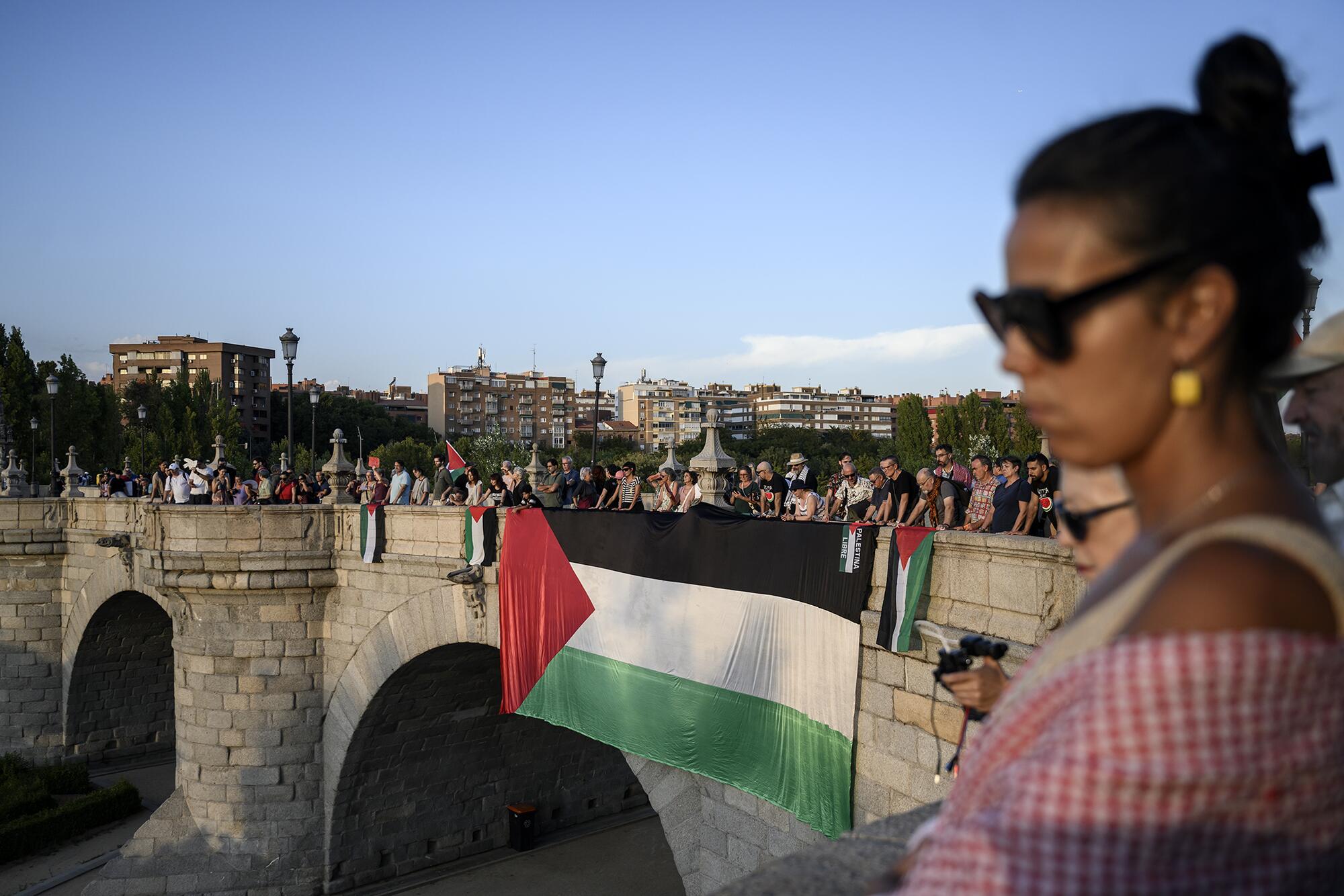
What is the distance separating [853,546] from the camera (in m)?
7.74

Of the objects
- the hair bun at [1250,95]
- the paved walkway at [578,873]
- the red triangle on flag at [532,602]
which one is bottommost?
the paved walkway at [578,873]

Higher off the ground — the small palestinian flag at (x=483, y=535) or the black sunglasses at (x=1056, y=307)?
the black sunglasses at (x=1056, y=307)

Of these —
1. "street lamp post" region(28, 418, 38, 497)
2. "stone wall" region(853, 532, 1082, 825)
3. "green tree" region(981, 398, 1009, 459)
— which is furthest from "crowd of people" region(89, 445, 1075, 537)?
"green tree" region(981, 398, 1009, 459)

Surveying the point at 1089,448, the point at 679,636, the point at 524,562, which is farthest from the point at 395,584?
the point at 1089,448

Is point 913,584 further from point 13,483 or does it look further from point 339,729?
point 13,483

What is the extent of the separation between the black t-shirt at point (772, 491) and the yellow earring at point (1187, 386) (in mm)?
10092

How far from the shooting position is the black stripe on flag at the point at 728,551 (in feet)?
25.8

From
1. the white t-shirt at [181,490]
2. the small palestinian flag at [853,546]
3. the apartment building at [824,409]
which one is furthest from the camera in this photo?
the apartment building at [824,409]

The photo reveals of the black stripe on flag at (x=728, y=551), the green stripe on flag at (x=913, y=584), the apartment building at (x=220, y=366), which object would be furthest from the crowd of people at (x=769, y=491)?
the apartment building at (x=220, y=366)

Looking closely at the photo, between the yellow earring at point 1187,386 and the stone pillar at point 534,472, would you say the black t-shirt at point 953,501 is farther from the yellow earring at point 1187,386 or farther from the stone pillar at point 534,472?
the yellow earring at point 1187,386

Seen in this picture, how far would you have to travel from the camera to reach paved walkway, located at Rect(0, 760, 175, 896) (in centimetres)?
1686

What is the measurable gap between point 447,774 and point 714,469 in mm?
8565

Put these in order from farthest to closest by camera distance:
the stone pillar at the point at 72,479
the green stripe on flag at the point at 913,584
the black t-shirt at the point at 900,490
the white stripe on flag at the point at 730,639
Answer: the stone pillar at the point at 72,479, the black t-shirt at the point at 900,490, the white stripe on flag at the point at 730,639, the green stripe on flag at the point at 913,584

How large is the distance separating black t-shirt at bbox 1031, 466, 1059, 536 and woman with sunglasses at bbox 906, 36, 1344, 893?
22.6 ft
